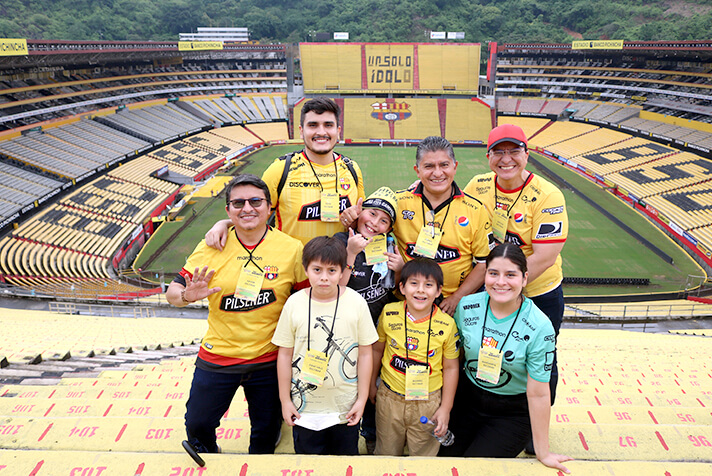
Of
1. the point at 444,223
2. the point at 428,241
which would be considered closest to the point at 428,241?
the point at 428,241

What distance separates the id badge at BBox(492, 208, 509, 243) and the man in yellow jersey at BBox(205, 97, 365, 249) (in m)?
1.32

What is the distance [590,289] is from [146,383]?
16647 millimetres

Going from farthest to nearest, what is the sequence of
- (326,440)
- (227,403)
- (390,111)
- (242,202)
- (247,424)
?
(390,111) → (247,424) → (227,403) → (242,202) → (326,440)

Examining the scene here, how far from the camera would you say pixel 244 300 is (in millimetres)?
3471

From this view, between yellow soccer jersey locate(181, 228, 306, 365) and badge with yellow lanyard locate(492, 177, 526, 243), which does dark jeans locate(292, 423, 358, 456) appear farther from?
badge with yellow lanyard locate(492, 177, 526, 243)

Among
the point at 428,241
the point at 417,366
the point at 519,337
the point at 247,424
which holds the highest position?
the point at 428,241

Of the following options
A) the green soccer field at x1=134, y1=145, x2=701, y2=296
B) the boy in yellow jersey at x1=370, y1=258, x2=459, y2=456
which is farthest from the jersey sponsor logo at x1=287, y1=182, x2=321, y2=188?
the green soccer field at x1=134, y1=145, x2=701, y2=296

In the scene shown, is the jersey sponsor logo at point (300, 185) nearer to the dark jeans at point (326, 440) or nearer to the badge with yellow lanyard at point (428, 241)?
the badge with yellow lanyard at point (428, 241)

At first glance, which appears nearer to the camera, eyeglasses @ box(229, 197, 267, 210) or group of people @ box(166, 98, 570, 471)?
group of people @ box(166, 98, 570, 471)

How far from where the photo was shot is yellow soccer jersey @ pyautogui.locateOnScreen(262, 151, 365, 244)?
4.04m

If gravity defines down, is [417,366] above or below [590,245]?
above

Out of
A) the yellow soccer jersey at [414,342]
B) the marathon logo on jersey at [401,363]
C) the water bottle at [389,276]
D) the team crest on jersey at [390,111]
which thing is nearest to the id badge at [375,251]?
the water bottle at [389,276]

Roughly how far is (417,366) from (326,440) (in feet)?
2.85

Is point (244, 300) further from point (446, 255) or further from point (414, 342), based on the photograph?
point (446, 255)
